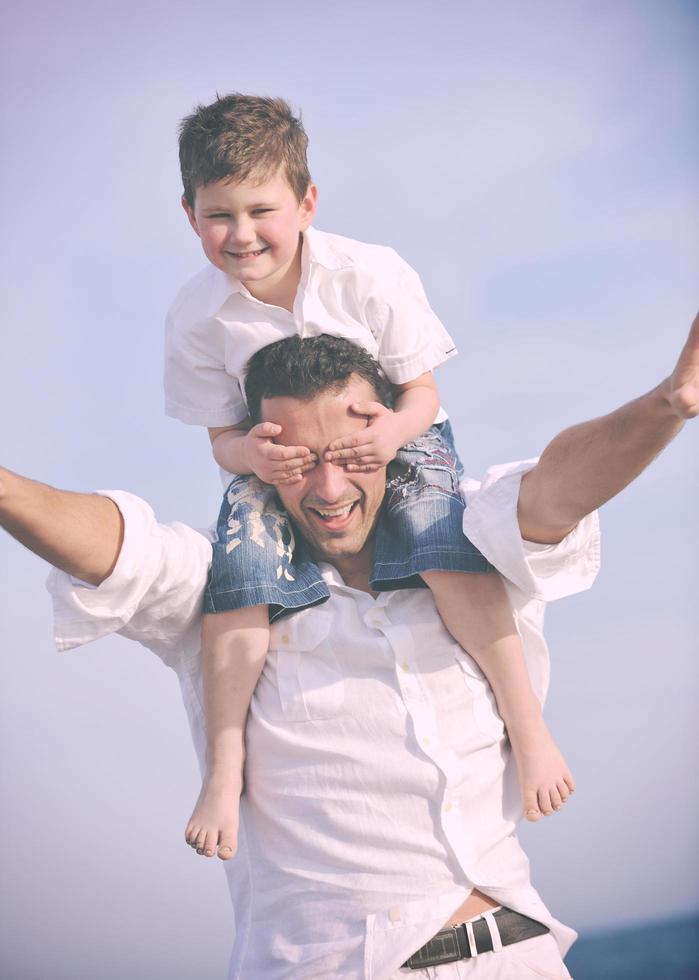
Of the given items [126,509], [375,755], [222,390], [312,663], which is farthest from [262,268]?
[375,755]

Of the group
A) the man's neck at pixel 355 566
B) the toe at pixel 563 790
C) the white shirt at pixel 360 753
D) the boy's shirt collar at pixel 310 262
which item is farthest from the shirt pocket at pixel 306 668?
the boy's shirt collar at pixel 310 262

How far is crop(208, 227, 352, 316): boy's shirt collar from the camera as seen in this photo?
3266 mm

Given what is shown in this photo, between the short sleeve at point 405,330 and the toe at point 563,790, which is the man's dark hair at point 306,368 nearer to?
the short sleeve at point 405,330

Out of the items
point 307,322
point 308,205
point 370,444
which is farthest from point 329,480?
point 308,205

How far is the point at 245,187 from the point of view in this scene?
3.13 m

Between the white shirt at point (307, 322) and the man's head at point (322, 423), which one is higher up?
the white shirt at point (307, 322)

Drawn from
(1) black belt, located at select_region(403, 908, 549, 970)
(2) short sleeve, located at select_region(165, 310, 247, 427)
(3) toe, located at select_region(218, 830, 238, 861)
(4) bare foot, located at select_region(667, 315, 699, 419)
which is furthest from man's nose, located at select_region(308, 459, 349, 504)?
(1) black belt, located at select_region(403, 908, 549, 970)

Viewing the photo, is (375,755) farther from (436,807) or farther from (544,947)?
(544,947)

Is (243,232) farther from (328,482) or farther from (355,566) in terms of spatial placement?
(355,566)

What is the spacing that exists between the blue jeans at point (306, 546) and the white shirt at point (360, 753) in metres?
0.07

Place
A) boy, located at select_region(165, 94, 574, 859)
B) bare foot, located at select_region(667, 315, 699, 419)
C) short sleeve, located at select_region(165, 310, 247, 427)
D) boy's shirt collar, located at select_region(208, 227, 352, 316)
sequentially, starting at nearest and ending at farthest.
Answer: bare foot, located at select_region(667, 315, 699, 419) < boy, located at select_region(165, 94, 574, 859) < boy's shirt collar, located at select_region(208, 227, 352, 316) < short sleeve, located at select_region(165, 310, 247, 427)

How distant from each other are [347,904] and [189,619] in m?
0.79

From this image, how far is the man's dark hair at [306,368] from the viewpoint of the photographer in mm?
3207

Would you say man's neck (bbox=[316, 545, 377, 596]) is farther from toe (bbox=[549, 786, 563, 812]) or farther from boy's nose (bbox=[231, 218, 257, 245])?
boy's nose (bbox=[231, 218, 257, 245])
